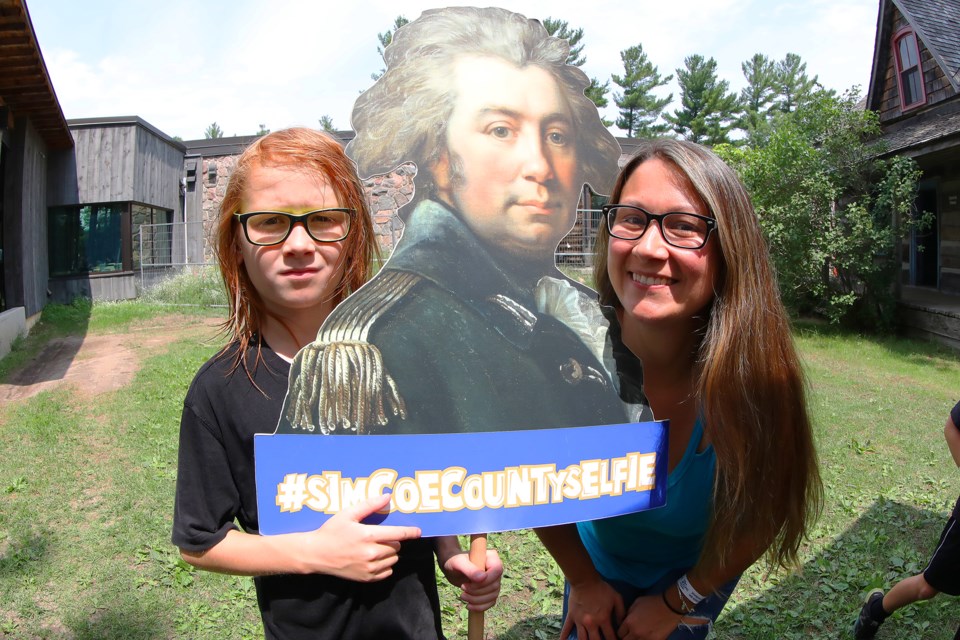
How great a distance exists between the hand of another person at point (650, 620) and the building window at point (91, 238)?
607 inches

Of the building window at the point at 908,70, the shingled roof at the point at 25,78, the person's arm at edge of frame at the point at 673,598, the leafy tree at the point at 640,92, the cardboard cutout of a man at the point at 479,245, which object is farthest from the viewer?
the leafy tree at the point at 640,92

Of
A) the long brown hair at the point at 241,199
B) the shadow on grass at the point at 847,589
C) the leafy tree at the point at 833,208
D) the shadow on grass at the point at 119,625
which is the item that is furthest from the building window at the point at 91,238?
the long brown hair at the point at 241,199

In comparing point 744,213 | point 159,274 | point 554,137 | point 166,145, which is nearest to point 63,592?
point 554,137

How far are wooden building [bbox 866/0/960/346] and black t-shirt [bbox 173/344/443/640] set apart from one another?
10.4 metres

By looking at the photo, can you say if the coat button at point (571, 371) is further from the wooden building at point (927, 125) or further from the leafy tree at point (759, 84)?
the leafy tree at point (759, 84)

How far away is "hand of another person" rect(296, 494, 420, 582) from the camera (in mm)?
1256

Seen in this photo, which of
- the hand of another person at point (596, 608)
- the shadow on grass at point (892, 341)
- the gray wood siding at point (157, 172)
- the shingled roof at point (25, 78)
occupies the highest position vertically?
the shingled roof at point (25, 78)

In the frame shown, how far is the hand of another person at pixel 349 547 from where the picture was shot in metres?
1.26

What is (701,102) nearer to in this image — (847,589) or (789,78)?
(789,78)

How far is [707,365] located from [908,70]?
15155 millimetres

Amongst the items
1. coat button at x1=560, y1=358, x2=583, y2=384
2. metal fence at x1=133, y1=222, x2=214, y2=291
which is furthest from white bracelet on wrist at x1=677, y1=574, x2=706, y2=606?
metal fence at x1=133, y1=222, x2=214, y2=291

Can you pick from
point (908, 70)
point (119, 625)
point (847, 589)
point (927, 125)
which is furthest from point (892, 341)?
point (119, 625)

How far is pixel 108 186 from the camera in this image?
47.1 ft

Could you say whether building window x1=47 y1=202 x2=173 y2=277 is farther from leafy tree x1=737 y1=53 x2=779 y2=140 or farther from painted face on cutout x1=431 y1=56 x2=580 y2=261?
leafy tree x1=737 y1=53 x2=779 y2=140
